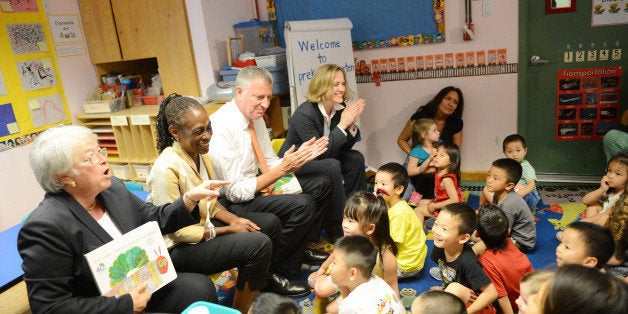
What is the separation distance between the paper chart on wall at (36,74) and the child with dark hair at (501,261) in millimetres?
3496

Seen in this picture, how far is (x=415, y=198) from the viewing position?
363 centimetres

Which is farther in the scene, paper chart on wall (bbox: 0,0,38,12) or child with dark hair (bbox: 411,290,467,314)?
paper chart on wall (bbox: 0,0,38,12)

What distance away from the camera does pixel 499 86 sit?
3.92 meters

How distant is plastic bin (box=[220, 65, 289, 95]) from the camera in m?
3.76

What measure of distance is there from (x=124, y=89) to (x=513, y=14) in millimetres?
3471

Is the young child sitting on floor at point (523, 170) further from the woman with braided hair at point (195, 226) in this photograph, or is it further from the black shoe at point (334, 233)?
the woman with braided hair at point (195, 226)

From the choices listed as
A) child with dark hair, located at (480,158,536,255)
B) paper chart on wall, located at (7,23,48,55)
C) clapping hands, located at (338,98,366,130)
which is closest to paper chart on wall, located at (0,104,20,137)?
paper chart on wall, located at (7,23,48,55)

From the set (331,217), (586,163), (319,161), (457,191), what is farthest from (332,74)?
(586,163)

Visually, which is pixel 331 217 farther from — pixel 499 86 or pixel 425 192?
pixel 499 86

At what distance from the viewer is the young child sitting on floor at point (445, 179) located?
3.19 meters

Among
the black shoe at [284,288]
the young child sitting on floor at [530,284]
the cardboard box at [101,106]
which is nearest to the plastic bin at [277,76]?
the cardboard box at [101,106]

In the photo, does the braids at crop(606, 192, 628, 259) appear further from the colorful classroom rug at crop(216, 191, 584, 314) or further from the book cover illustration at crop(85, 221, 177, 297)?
the book cover illustration at crop(85, 221, 177, 297)

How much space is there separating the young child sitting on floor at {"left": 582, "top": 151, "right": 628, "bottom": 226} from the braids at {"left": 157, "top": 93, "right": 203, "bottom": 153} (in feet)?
8.08

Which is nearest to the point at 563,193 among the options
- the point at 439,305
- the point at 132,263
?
the point at 439,305
